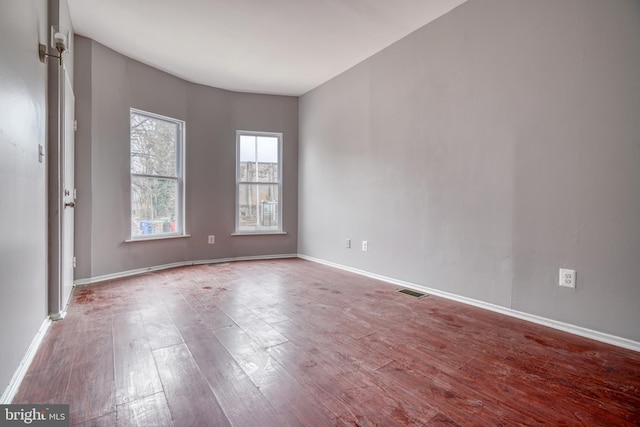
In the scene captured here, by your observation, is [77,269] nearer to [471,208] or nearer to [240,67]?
[240,67]

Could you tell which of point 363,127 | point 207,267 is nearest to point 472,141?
point 363,127

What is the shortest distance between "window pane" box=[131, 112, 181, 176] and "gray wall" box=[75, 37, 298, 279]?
15 centimetres

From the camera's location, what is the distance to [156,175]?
424 centimetres

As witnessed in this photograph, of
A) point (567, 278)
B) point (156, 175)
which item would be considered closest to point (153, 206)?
point (156, 175)

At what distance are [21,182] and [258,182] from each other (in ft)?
11.6

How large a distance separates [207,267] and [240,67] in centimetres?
276

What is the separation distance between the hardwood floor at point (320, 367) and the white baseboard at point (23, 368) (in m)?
0.03

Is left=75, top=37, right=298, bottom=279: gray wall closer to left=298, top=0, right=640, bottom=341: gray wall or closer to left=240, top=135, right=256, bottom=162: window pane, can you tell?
left=240, top=135, right=256, bottom=162: window pane

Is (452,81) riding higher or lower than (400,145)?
higher

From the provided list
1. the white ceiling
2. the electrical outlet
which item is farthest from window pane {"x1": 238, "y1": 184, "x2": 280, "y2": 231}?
the electrical outlet

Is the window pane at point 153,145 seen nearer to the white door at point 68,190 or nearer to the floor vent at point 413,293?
the white door at point 68,190

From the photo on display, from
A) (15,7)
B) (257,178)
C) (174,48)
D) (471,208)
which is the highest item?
(174,48)

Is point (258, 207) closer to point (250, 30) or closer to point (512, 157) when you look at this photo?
point (250, 30)

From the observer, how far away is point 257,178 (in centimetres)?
516
